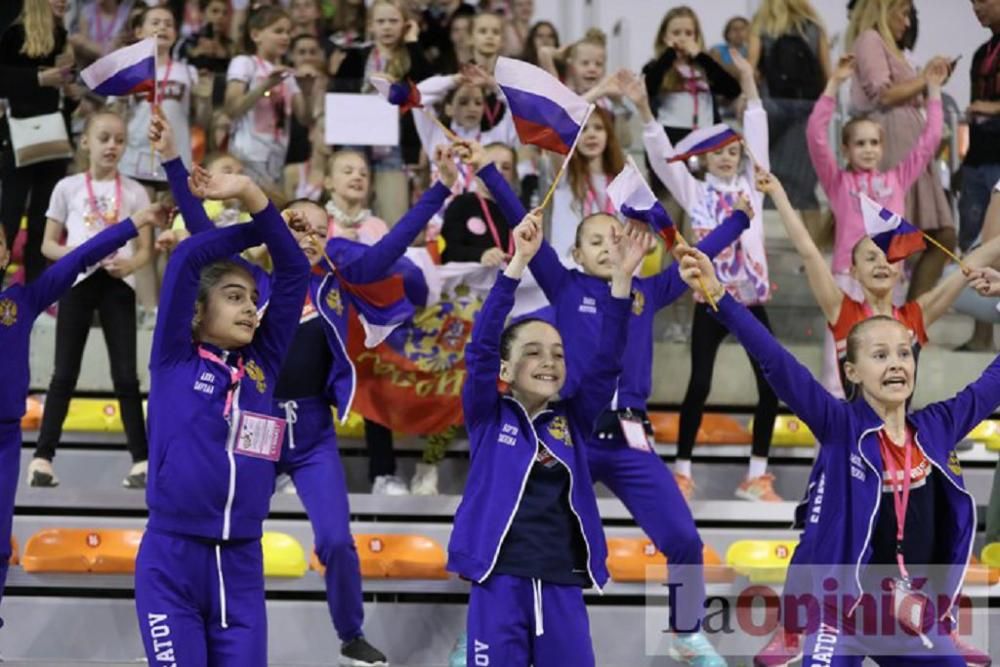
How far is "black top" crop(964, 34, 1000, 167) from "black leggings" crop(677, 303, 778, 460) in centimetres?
151

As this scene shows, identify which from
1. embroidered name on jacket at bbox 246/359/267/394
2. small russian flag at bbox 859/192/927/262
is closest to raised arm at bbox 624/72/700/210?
small russian flag at bbox 859/192/927/262

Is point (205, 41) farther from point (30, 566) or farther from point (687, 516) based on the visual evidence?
point (687, 516)

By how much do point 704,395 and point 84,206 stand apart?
3.01 meters

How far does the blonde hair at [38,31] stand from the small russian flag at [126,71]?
2.47 metres

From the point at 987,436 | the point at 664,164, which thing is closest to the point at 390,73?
the point at 664,164

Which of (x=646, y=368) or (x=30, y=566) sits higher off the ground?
(x=646, y=368)

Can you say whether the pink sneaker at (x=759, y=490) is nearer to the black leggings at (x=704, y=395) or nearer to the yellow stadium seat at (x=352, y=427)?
the black leggings at (x=704, y=395)

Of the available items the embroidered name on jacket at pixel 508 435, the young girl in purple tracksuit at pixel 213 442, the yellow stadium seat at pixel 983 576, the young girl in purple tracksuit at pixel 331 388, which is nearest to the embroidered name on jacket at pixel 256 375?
the young girl in purple tracksuit at pixel 213 442

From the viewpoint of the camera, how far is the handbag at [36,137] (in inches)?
313

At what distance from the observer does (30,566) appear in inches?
265

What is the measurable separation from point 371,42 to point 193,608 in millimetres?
4492

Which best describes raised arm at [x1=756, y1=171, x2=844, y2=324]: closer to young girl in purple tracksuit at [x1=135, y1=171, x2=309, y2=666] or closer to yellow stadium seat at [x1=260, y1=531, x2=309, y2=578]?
yellow stadium seat at [x1=260, y1=531, x2=309, y2=578]

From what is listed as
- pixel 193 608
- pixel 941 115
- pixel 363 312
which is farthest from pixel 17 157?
pixel 941 115

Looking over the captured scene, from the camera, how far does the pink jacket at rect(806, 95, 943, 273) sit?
7977 millimetres
